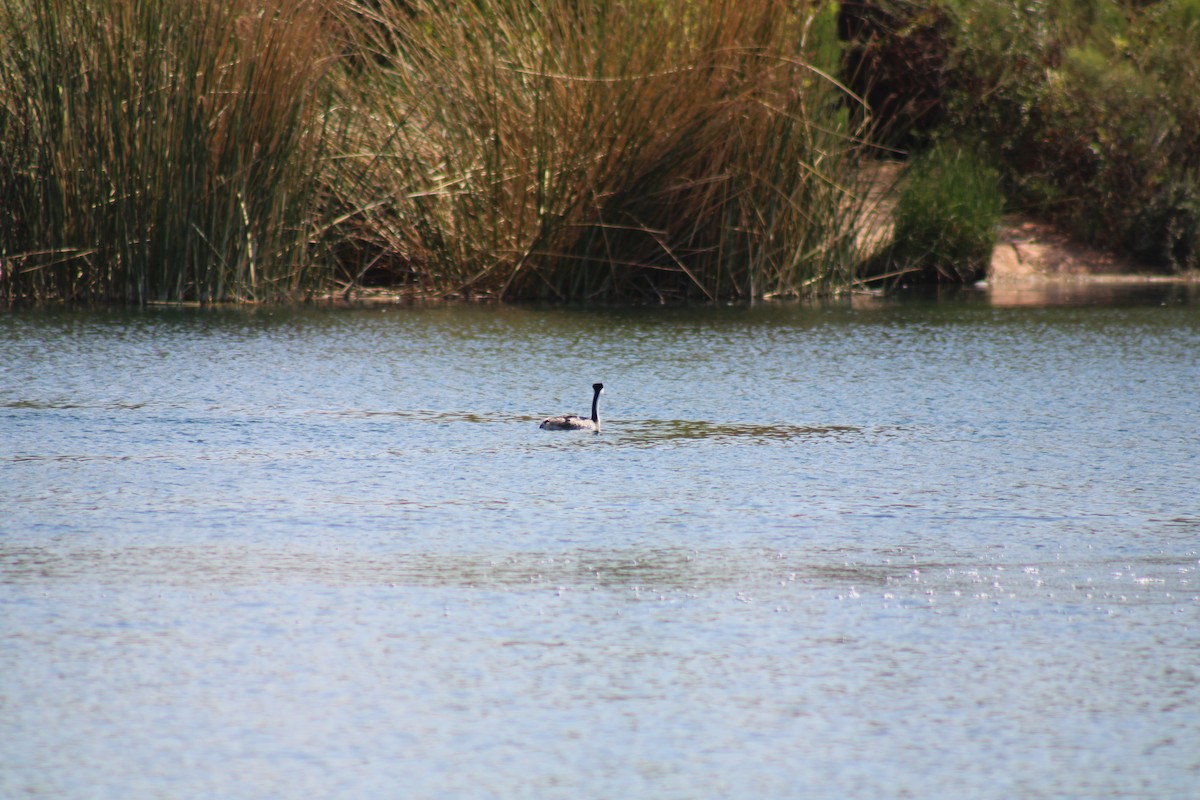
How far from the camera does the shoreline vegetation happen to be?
1202 centimetres

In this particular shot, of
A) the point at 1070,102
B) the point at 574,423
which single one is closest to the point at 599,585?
the point at 574,423

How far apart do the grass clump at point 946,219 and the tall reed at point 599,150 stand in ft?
7.05

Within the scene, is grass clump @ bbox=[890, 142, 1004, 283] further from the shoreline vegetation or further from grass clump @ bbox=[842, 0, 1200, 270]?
grass clump @ bbox=[842, 0, 1200, 270]

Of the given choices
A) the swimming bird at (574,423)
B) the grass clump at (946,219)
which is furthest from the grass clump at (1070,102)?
the swimming bird at (574,423)

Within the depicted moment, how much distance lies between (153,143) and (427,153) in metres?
2.31

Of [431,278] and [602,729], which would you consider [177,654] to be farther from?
[431,278]

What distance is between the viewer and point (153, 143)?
39.8 ft

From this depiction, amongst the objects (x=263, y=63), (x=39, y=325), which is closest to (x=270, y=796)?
(x=39, y=325)

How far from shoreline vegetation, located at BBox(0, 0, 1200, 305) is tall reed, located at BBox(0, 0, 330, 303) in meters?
0.02

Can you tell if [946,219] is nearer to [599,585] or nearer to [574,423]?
[574,423]

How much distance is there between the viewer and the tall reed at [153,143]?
11.9m

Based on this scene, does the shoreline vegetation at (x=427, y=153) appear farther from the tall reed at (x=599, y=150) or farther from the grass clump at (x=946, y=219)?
the grass clump at (x=946, y=219)

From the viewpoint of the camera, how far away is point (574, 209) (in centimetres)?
1343

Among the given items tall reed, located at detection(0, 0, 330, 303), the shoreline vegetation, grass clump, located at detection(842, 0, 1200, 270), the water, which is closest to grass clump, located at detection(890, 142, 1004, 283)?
the shoreline vegetation
